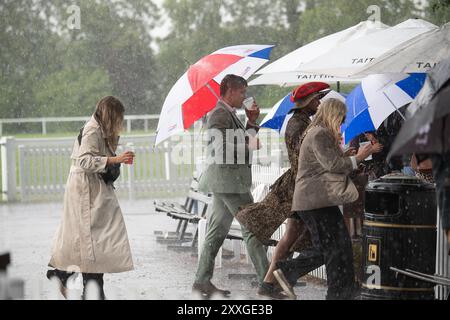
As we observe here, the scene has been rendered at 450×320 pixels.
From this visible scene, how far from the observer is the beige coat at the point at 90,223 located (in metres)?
7.63

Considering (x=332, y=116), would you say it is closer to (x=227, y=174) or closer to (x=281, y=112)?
(x=227, y=174)

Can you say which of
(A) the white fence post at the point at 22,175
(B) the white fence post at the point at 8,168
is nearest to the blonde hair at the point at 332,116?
(A) the white fence post at the point at 22,175

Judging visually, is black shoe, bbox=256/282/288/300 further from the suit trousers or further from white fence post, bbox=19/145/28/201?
white fence post, bbox=19/145/28/201

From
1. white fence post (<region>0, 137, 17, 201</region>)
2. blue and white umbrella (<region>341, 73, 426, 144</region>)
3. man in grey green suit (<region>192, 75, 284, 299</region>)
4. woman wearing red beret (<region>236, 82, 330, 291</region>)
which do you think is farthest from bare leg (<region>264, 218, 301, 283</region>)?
white fence post (<region>0, 137, 17, 201</region>)

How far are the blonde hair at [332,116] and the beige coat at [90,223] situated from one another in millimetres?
1696

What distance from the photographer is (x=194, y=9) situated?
30.9m

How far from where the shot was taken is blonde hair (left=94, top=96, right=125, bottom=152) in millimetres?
7762

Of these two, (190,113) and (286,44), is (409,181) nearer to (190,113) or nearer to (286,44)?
(190,113)

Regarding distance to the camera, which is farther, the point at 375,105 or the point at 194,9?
the point at 194,9

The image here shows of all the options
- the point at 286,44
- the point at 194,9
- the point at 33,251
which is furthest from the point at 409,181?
the point at 194,9

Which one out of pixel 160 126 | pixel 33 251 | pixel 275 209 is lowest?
pixel 33 251

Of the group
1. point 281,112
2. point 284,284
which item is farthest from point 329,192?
point 281,112

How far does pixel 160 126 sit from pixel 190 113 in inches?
12.4

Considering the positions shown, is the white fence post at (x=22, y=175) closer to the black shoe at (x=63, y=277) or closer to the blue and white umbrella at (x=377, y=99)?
the blue and white umbrella at (x=377, y=99)
